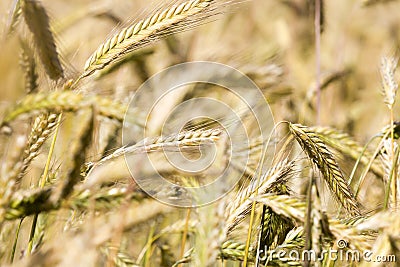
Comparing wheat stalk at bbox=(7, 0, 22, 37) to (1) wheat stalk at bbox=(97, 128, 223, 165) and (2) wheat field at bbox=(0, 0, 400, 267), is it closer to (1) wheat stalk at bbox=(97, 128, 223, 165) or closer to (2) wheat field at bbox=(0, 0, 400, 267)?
(2) wheat field at bbox=(0, 0, 400, 267)

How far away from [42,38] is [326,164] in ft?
2.19

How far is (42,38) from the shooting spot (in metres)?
1.39

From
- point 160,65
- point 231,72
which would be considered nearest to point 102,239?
point 231,72

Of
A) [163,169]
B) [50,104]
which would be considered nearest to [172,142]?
[163,169]

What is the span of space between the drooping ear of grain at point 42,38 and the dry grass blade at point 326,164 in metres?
0.53

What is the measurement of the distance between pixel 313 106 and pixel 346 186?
5.46 ft

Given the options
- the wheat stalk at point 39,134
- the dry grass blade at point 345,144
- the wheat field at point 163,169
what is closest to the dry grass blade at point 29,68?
the wheat field at point 163,169

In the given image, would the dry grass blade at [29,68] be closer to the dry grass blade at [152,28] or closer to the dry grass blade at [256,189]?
the dry grass blade at [152,28]

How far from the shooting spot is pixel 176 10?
137 cm

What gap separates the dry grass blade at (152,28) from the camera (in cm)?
128

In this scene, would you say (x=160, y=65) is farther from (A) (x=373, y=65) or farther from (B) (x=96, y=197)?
(B) (x=96, y=197)

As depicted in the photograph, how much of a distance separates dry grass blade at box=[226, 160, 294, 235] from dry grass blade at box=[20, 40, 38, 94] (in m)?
0.52

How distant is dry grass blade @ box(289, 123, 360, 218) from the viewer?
1288 mm
